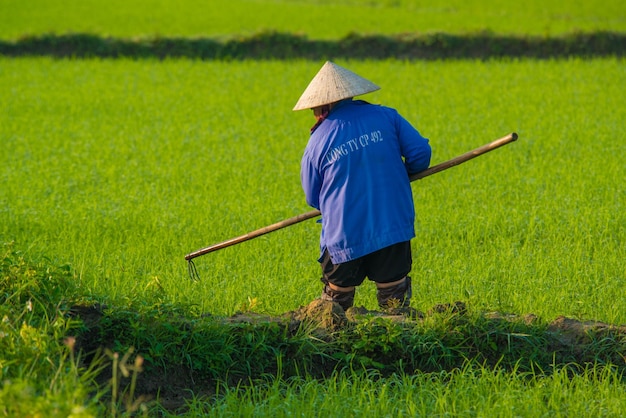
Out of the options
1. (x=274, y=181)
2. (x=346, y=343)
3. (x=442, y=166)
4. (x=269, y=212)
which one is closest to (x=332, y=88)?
(x=442, y=166)

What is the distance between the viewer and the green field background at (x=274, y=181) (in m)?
5.53

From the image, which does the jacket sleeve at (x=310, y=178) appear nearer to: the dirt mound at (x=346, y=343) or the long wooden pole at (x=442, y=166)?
the long wooden pole at (x=442, y=166)

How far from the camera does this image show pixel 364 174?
180 inches

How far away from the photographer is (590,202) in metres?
7.08

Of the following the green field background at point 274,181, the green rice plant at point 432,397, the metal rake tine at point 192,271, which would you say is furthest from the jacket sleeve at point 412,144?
the metal rake tine at point 192,271

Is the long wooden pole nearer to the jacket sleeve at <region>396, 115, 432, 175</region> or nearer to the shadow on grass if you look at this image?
the jacket sleeve at <region>396, 115, 432, 175</region>

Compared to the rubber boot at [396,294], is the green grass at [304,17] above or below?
above

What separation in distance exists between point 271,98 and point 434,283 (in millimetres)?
6643

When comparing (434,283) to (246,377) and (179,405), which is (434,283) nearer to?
(246,377)

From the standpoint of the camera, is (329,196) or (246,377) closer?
(246,377)

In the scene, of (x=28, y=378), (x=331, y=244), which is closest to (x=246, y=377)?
(x=331, y=244)

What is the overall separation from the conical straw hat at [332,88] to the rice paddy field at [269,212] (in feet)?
3.90

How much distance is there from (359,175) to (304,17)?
43.2 ft

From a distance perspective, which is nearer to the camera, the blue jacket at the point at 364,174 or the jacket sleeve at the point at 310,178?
the blue jacket at the point at 364,174
